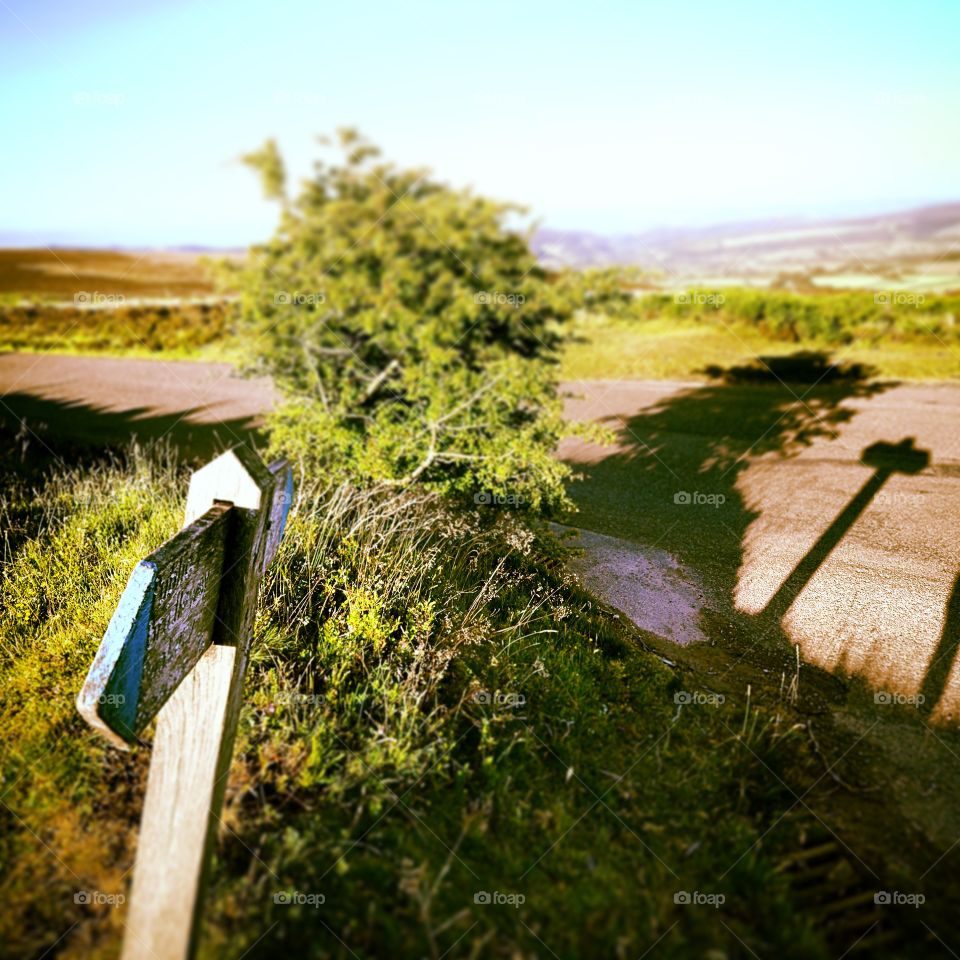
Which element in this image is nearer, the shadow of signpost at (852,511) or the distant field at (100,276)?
the shadow of signpost at (852,511)

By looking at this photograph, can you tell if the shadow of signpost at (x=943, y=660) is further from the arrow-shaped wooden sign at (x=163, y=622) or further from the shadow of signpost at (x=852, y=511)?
the arrow-shaped wooden sign at (x=163, y=622)

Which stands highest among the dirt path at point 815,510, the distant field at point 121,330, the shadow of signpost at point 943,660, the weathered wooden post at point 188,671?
the distant field at point 121,330

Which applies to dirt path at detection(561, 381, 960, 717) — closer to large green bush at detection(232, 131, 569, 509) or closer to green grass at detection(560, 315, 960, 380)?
large green bush at detection(232, 131, 569, 509)

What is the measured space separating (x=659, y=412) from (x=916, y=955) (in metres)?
8.95

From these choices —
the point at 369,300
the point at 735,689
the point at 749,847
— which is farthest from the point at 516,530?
the point at 369,300

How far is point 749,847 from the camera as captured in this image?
243 cm

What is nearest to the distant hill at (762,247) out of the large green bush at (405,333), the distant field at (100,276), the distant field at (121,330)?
the large green bush at (405,333)

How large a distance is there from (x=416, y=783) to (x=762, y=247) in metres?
30.4

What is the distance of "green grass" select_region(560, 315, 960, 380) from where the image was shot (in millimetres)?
12617

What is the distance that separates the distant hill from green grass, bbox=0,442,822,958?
5314mm

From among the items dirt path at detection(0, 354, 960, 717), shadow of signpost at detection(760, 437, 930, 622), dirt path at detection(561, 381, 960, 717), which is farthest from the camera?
shadow of signpost at detection(760, 437, 930, 622)

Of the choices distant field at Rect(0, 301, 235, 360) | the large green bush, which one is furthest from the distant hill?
distant field at Rect(0, 301, 235, 360)

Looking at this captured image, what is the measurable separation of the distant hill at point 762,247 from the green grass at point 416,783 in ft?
17.4

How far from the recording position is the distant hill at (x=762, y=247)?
7559 millimetres
